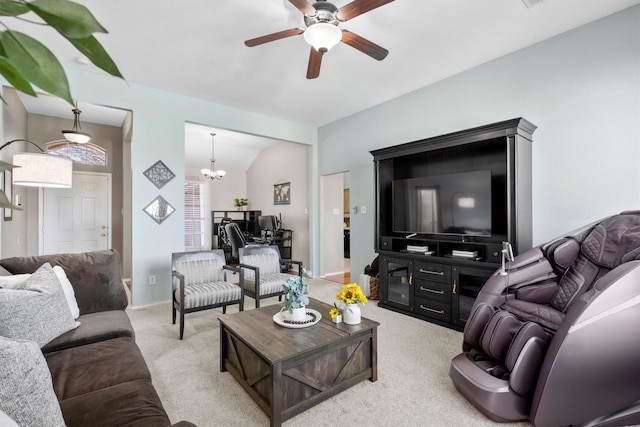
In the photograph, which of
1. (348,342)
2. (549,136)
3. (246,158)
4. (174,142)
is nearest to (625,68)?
(549,136)

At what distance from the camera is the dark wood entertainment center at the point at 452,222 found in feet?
9.82

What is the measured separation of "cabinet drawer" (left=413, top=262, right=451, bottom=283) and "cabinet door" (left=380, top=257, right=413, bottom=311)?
94 millimetres

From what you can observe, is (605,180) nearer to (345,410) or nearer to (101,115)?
(345,410)

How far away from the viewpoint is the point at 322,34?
2248mm

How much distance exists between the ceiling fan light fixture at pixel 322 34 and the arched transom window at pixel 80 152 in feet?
16.9

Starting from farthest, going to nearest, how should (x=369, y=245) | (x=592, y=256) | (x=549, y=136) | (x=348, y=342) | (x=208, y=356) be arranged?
Answer: (x=369, y=245) → (x=549, y=136) → (x=208, y=356) → (x=592, y=256) → (x=348, y=342)

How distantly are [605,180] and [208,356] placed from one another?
3785 millimetres

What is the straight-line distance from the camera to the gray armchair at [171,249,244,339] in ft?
10.0

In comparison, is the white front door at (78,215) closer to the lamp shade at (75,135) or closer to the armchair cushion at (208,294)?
the lamp shade at (75,135)

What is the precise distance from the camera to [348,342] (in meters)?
2.15

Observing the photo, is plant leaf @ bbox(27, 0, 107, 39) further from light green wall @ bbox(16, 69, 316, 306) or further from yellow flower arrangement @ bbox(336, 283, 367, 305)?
light green wall @ bbox(16, 69, 316, 306)

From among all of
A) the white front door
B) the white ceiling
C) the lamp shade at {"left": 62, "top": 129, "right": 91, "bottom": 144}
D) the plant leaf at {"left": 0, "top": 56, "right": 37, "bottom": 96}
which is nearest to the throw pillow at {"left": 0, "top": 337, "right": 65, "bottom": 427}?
the plant leaf at {"left": 0, "top": 56, "right": 37, "bottom": 96}

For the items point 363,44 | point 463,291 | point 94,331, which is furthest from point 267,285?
point 363,44

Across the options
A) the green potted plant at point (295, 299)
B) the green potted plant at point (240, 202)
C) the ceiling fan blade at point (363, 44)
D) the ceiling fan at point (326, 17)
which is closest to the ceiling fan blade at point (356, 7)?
the ceiling fan at point (326, 17)
